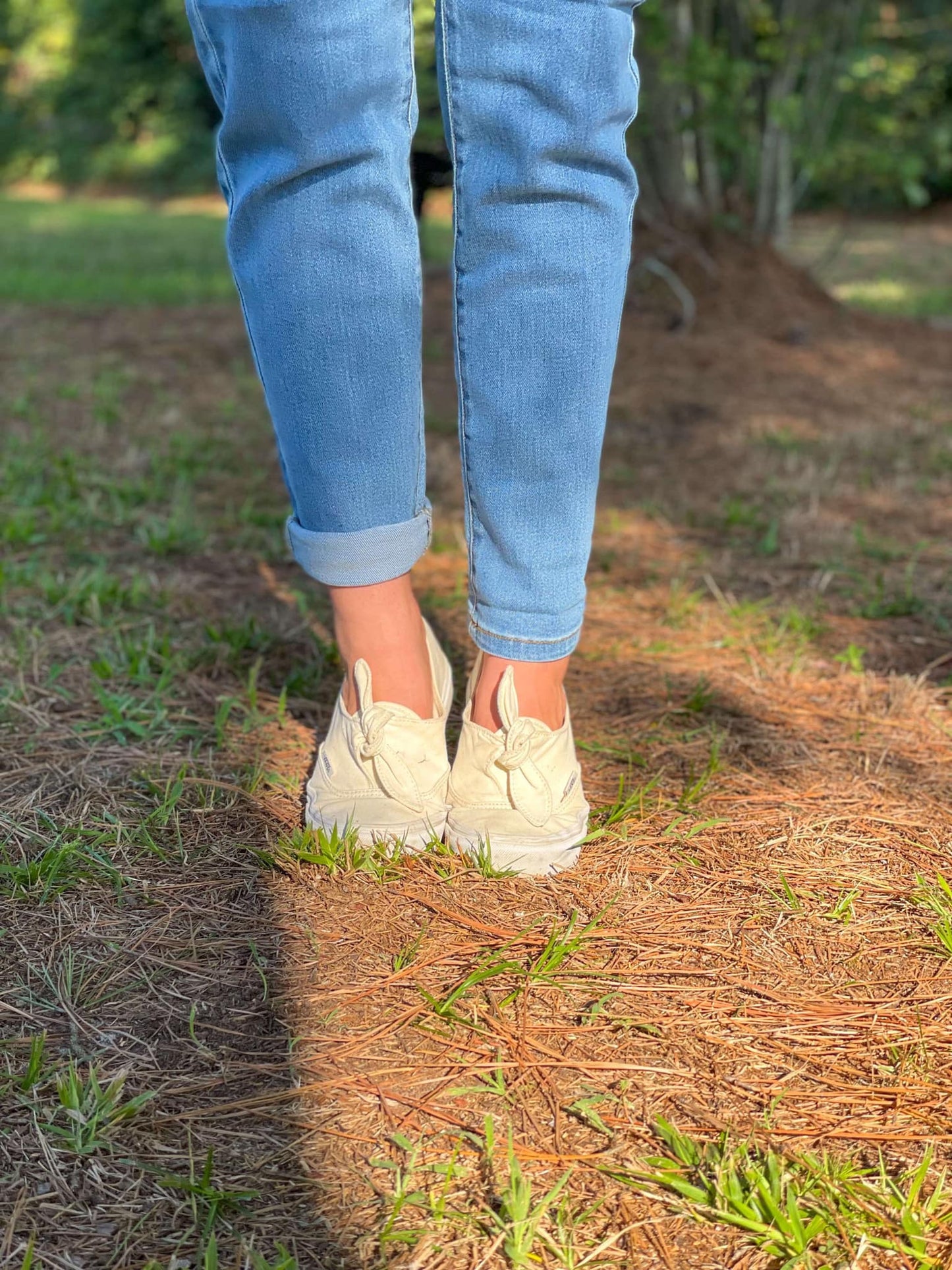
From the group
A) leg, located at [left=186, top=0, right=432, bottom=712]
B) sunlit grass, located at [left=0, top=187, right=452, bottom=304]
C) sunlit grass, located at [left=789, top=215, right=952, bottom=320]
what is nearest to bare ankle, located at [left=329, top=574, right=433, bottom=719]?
leg, located at [left=186, top=0, right=432, bottom=712]

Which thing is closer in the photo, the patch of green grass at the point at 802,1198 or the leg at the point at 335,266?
the patch of green grass at the point at 802,1198

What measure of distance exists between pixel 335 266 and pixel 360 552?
28 centimetres

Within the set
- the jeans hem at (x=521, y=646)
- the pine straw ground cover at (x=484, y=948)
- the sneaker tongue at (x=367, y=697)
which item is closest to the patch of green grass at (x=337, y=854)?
the pine straw ground cover at (x=484, y=948)

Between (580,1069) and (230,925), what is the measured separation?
0.39 m

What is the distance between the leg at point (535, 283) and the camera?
1.00 m

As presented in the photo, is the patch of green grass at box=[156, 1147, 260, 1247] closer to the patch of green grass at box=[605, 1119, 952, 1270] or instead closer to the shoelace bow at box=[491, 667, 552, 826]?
the patch of green grass at box=[605, 1119, 952, 1270]

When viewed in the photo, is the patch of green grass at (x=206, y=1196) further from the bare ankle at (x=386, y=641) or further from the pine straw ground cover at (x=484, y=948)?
the bare ankle at (x=386, y=641)

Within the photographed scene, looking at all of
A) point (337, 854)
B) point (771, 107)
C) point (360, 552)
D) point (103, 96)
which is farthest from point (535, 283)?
point (103, 96)

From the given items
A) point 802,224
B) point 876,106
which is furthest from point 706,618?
point 802,224

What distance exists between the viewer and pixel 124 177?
17.2m

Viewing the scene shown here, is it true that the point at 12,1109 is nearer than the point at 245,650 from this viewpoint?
Yes

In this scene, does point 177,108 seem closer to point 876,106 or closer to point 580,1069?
point 876,106

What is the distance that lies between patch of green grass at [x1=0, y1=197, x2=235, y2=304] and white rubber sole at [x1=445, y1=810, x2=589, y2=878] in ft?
7.76

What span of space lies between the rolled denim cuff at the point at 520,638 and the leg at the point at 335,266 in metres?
0.08
